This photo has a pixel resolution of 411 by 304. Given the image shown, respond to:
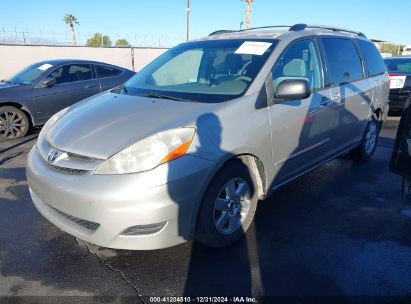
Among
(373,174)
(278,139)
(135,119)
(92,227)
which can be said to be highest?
(135,119)

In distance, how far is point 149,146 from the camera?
2482mm

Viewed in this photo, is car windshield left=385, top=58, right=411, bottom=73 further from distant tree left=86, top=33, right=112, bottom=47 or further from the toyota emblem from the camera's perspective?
distant tree left=86, top=33, right=112, bottom=47

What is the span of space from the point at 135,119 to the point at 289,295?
170 cm

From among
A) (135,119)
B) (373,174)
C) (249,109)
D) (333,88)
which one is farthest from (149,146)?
(373,174)

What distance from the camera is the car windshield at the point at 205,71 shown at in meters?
3.16

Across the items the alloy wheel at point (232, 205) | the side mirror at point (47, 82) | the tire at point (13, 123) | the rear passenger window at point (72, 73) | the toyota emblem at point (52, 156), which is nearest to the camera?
the toyota emblem at point (52, 156)

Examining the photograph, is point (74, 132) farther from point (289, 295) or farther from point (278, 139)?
point (289, 295)

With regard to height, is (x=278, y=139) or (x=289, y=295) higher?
(x=278, y=139)

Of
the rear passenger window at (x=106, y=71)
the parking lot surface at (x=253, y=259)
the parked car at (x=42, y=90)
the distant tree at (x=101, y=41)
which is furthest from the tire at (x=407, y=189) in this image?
the distant tree at (x=101, y=41)

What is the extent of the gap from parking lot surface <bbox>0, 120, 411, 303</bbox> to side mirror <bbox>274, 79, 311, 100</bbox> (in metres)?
1.24

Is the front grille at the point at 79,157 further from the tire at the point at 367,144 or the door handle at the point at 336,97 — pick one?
the tire at the point at 367,144

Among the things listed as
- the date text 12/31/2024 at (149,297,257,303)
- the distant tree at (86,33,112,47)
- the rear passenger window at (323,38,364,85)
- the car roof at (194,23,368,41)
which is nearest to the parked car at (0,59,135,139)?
the car roof at (194,23,368,41)

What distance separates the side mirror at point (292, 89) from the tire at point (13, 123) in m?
5.63

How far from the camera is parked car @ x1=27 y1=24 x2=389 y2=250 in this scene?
242cm
